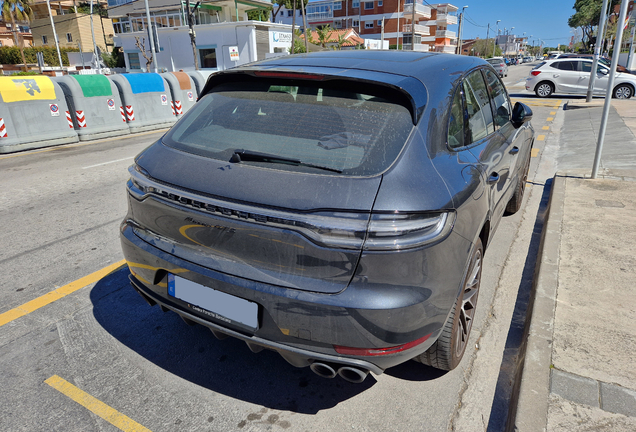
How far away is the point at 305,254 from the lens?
1.92m

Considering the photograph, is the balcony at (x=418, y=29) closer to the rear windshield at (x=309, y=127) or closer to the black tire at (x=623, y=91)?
the black tire at (x=623, y=91)

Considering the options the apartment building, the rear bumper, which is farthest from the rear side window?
the apartment building

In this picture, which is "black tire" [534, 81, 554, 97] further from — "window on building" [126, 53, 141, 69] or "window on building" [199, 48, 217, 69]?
"window on building" [126, 53, 141, 69]

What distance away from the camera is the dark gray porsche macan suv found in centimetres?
191

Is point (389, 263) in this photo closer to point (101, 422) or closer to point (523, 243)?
point (101, 422)

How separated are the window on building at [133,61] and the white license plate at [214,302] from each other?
178ft

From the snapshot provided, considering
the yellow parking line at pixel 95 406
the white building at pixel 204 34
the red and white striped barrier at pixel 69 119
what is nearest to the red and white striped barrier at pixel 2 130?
the red and white striped barrier at pixel 69 119

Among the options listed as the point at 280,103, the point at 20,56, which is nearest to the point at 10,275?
the point at 280,103

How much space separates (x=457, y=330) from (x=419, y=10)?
79088mm

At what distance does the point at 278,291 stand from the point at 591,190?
5.23 metres

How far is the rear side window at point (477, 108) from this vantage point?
280 centimetres

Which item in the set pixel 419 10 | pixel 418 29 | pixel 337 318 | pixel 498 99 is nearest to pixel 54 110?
pixel 498 99

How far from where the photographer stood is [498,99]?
12.6ft

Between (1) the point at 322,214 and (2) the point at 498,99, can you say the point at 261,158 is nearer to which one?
(1) the point at 322,214
